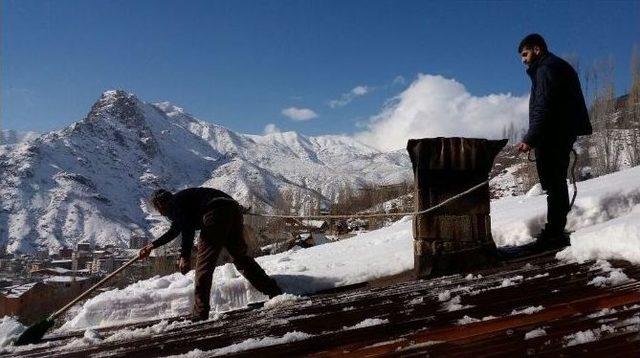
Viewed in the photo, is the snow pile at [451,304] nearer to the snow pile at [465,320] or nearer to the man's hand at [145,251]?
the snow pile at [465,320]

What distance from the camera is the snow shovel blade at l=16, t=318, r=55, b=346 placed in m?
4.05

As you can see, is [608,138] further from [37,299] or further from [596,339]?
[37,299]

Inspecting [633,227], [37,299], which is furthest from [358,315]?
[37,299]

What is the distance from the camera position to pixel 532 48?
4.16 meters

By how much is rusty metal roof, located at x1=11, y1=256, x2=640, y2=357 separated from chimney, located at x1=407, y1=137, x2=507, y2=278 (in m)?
0.29

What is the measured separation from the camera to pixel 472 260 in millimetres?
3973

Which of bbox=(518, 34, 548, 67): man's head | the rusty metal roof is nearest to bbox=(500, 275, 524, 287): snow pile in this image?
the rusty metal roof

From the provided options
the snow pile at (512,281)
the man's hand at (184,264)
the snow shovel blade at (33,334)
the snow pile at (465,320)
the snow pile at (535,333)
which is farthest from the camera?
the man's hand at (184,264)

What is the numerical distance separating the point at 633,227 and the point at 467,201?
1.31 m

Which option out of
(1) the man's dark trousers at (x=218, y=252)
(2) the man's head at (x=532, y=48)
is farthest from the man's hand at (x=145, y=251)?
(2) the man's head at (x=532, y=48)

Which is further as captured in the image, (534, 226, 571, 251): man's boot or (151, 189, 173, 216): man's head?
(151, 189, 173, 216): man's head

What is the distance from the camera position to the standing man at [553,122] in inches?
156

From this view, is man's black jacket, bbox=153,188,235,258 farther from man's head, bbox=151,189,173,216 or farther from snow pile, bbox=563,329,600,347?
snow pile, bbox=563,329,600,347

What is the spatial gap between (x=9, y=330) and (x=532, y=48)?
4.86 meters
